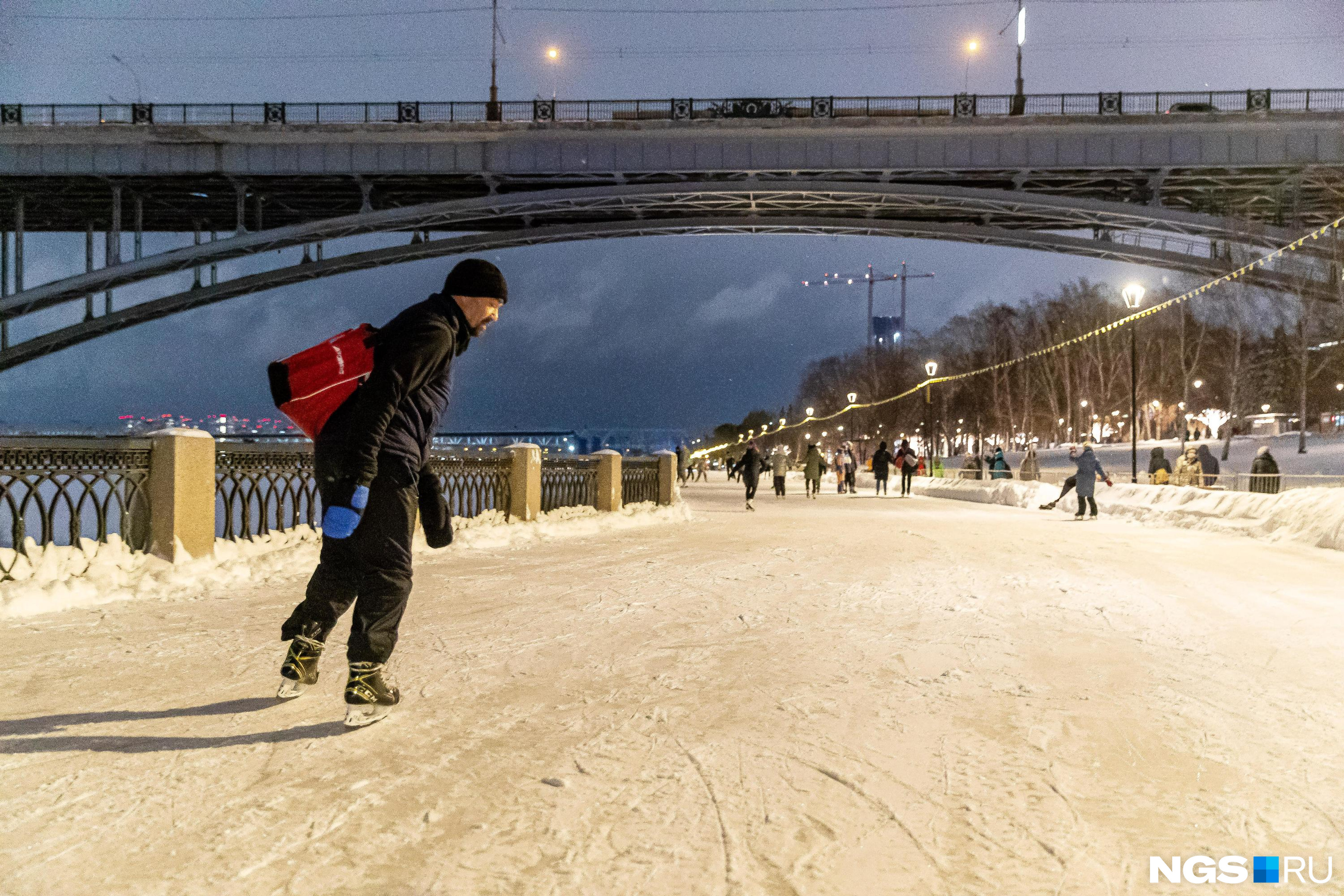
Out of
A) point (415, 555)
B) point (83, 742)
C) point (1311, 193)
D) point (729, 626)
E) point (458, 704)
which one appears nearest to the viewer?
point (83, 742)

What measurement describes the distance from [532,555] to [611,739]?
272 inches


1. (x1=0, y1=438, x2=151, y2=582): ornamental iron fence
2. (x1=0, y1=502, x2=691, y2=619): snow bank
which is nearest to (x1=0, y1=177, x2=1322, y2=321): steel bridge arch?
(x1=0, y1=502, x2=691, y2=619): snow bank

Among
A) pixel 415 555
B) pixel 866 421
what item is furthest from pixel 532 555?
pixel 866 421

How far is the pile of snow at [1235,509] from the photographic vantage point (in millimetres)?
11320

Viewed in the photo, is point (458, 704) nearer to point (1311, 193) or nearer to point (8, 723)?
point (8, 723)

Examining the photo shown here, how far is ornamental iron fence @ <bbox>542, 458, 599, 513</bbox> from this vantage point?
47.5 feet

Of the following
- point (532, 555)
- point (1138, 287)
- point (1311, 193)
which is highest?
point (1311, 193)

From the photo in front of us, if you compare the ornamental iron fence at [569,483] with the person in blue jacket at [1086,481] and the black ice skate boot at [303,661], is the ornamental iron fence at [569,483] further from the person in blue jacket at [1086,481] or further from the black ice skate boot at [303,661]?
the black ice skate boot at [303,661]

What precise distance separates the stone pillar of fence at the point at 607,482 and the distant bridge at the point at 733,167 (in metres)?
→ 21.3

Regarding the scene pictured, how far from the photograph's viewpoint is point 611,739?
A: 3.26 m

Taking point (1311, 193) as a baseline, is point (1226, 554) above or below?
below

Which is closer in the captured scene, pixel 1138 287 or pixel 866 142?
pixel 1138 287

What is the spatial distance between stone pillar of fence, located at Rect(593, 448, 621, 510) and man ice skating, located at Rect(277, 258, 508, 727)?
1302 cm

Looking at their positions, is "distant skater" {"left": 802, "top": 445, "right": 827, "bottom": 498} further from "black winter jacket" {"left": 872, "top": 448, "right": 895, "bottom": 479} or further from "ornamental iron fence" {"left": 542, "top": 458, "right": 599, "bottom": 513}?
"ornamental iron fence" {"left": 542, "top": 458, "right": 599, "bottom": 513}
